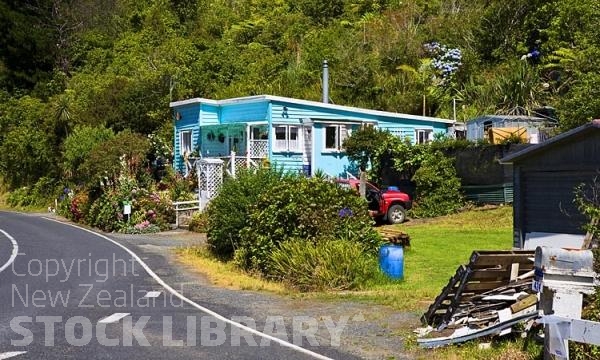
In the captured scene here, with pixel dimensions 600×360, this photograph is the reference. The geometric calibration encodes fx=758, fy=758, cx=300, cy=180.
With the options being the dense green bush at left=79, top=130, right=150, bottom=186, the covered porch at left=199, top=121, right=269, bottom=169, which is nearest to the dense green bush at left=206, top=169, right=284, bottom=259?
the covered porch at left=199, top=121, right=269, bottom=169

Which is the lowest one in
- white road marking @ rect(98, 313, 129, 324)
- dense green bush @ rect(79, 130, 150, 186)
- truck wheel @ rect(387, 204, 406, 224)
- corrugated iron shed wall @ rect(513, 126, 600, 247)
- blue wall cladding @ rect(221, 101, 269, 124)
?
white road marking @ rect(98, 313, 129, 324)

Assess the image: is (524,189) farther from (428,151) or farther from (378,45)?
(378,45)

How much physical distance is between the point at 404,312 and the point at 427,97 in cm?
3054

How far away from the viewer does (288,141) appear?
33.8 meters

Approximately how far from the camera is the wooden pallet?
32.8 ft

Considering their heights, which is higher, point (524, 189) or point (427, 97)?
point (427, 97)

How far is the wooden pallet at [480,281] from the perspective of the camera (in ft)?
32.8

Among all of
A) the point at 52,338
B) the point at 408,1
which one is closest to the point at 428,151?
the point at 52,338

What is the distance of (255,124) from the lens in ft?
111

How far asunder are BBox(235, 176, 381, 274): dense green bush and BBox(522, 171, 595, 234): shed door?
131 inches

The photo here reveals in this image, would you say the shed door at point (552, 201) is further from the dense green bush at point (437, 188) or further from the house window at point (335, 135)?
the house window at point (335, 135)

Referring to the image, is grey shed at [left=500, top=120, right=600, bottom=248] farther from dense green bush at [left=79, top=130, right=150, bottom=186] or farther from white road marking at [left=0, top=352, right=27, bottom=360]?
dense green bush at [left=79, top=130, right=150, bottom=186]

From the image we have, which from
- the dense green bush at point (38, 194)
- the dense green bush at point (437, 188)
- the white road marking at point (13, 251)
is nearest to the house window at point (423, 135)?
the dense green bush at point (437, 188)

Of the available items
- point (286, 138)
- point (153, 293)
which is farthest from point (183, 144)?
point (153, 293)
